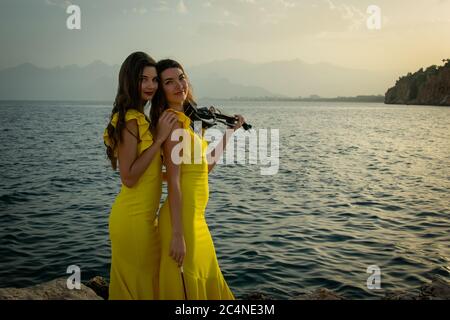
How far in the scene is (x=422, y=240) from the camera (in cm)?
1054

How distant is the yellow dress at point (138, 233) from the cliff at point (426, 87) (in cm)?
15177

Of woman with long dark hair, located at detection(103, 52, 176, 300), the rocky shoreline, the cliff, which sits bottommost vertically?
the rocky shoreline

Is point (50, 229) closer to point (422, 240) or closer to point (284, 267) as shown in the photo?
point (284, 267)

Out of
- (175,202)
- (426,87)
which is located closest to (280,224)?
(175,202)

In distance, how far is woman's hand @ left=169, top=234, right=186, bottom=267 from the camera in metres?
3.93

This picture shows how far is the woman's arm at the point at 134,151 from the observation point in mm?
3855

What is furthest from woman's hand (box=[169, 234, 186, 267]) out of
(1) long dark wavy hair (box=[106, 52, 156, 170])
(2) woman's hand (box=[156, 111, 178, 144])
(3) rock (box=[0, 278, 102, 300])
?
(3) rock (box=[0, 278, 102, 300])

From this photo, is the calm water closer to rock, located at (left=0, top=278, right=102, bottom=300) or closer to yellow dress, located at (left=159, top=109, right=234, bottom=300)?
rock, located at (left=0, top=278, right=102, bottom=300)

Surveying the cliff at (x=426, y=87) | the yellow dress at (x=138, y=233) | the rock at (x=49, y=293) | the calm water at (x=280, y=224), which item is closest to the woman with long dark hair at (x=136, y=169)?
the yellow dress at (x=138, y=233)

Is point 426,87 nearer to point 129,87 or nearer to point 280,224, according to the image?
point 280,224

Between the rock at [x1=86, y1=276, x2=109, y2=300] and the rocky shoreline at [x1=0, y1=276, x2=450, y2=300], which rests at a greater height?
the rocky shoreline at [x1=0, y1=276, x2=450, y2=300]

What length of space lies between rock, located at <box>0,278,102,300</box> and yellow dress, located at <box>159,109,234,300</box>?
1.50 meters

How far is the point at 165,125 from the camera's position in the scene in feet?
12.7

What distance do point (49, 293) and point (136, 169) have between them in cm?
226
